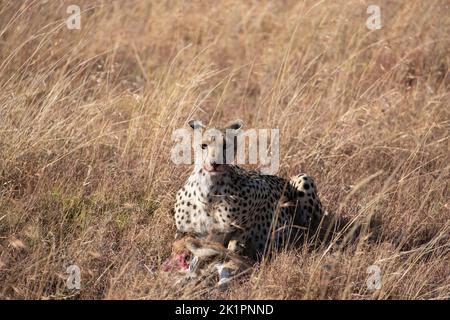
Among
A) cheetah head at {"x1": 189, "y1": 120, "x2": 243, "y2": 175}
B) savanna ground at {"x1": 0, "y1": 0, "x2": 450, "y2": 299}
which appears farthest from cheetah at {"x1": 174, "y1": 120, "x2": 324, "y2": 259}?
savanna ground at {"x1": 0, "y1": 0, "x2": 450, "y2": 299}

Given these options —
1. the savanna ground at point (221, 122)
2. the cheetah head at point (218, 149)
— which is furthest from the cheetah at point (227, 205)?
the savanna ground at point (221, 122)

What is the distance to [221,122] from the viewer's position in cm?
787

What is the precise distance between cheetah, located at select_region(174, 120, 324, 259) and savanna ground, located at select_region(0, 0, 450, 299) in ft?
0.89

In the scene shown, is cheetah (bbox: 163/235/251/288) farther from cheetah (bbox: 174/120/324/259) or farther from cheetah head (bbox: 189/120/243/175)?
cheetah head (bbox: 189/120/243/175)

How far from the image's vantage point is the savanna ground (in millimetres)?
5363

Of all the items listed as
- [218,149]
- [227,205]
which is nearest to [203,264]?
[227,205]

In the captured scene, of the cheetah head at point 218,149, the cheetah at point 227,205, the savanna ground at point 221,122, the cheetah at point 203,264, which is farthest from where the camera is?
the cheetah at point 227,205

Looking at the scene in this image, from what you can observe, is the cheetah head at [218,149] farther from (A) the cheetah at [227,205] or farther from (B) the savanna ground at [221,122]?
(B) the savanna ground at [221,122]

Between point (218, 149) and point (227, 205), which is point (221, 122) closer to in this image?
point (227, 205)

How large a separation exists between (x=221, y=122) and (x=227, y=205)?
209 cm

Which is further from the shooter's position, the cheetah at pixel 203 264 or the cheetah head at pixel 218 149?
the cheetah head at pixel 218 149

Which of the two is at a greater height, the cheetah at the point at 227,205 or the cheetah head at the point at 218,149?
the cheetah head at the point at 218,149

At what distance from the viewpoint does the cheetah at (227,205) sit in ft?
19.0

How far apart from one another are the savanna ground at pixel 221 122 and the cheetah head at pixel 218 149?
0.69m
